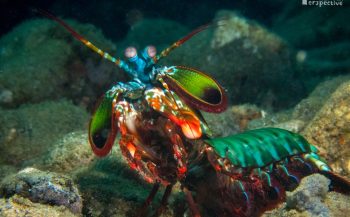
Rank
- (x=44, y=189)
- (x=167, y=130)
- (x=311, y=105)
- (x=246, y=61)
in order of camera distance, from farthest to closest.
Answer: (x=246, y=61)
(x=311, y=105)
(x=167, y=130)
(x=44, y=189)

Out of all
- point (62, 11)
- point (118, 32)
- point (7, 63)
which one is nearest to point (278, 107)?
point (7, 63)

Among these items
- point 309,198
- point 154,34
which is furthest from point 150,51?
point 154,34

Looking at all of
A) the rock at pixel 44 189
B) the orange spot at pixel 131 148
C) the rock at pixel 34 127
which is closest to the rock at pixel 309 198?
the orange spot at pixel 131 148

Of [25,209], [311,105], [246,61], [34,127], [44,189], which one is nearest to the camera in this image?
[25,209]

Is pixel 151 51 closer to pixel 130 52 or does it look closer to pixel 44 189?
pixel 130 52

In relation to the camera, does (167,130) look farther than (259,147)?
No

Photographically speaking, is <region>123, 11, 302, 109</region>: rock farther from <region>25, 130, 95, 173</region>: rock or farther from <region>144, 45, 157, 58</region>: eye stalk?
<region>144, 45, 157, 58</region>: eye stalk

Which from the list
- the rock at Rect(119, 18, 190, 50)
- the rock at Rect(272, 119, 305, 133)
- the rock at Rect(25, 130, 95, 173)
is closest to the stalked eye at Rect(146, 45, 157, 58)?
the rock at Rect(25, 130, 95, 173)
